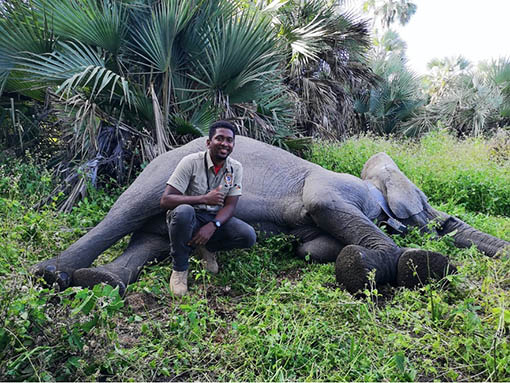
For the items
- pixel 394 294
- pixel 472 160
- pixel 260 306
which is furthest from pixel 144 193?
pixel 472 160

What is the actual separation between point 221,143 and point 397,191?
2.08 metres

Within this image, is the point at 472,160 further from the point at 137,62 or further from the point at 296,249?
the point at 137,62

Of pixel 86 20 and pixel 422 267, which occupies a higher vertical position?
pixel 86 20

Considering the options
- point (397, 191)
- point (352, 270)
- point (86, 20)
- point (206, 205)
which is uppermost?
point (86, 20)

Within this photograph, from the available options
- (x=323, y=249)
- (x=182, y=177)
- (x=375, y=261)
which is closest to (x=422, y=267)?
(x=375, y=261)

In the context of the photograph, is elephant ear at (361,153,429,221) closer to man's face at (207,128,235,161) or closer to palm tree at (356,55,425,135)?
man's face at (207,128,235,161)

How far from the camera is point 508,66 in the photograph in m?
15.8

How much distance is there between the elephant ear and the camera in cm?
434

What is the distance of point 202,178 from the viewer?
3.43 m

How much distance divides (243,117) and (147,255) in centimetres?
282

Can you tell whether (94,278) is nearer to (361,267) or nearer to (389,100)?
(361,267)

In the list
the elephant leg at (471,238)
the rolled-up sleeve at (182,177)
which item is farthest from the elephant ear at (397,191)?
the rolled-up sleeve at (182,177)

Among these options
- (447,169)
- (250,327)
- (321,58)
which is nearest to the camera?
(250,327)

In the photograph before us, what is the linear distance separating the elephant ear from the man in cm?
171
